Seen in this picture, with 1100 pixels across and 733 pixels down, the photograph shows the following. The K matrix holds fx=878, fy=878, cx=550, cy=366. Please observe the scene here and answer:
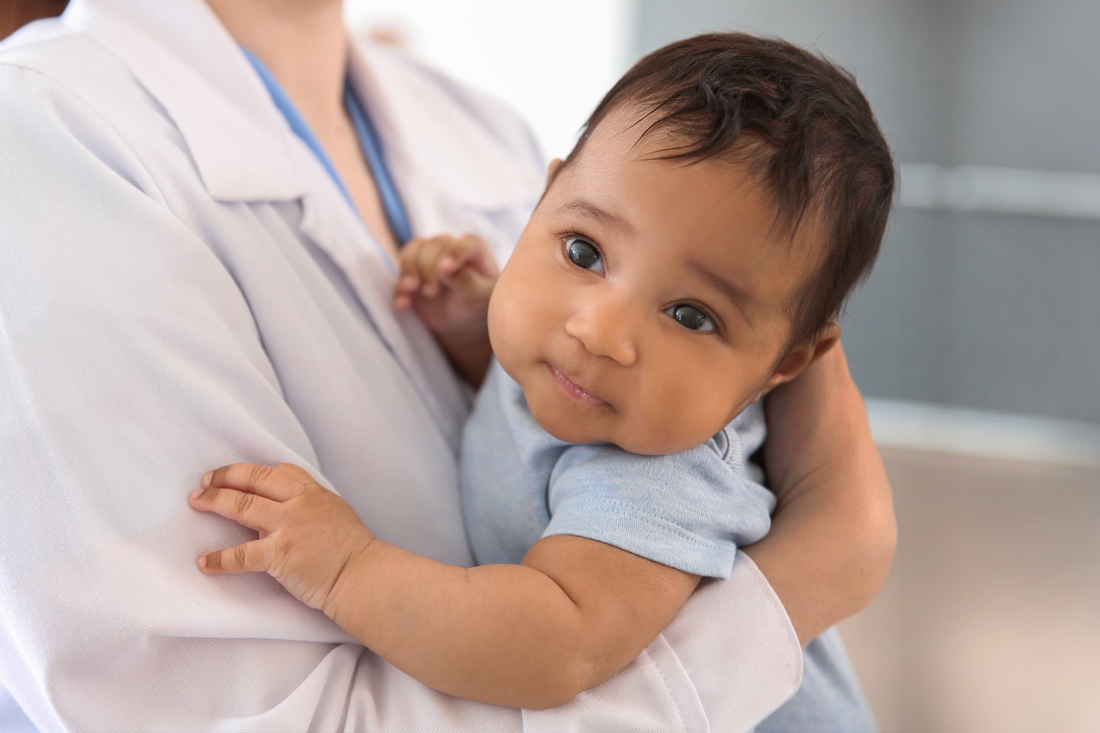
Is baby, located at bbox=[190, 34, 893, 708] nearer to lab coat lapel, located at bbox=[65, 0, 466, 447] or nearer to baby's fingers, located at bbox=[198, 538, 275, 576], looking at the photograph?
baby's fingers, located at bbox=[198, 538, 275, 576]

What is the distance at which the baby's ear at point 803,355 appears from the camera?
81cm

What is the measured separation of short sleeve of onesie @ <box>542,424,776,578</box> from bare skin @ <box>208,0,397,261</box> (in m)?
0.44

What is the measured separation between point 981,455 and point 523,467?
2.58 metres

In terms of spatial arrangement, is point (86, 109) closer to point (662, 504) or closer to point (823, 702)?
point (662, 504)

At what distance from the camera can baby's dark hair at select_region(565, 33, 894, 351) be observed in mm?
696

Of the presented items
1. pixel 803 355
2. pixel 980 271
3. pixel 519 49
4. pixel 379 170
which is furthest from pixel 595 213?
pixel 519 49

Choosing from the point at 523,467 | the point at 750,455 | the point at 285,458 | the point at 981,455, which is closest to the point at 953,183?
the point at 981,455

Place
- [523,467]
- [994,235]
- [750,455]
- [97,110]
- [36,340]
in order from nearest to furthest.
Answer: [36,340], [97,110], [523,467], [750,455], [994,235]

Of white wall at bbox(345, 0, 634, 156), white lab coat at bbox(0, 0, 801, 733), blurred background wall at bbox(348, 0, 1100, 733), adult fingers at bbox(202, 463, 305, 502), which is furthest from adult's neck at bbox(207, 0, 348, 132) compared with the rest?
white wall at bbox(345, 0, 634, 156)

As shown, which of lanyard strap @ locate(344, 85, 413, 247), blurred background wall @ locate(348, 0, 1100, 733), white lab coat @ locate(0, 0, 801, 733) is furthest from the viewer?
blurred background wall @ locate(348, 0, 1100, 733)

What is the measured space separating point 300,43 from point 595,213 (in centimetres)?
53

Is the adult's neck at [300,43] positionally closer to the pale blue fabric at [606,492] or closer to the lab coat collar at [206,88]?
the lab coat collar at [206,88]

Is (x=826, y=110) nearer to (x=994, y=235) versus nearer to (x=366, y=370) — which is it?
(x=366, y=370)

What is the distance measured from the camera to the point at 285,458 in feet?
2.38
